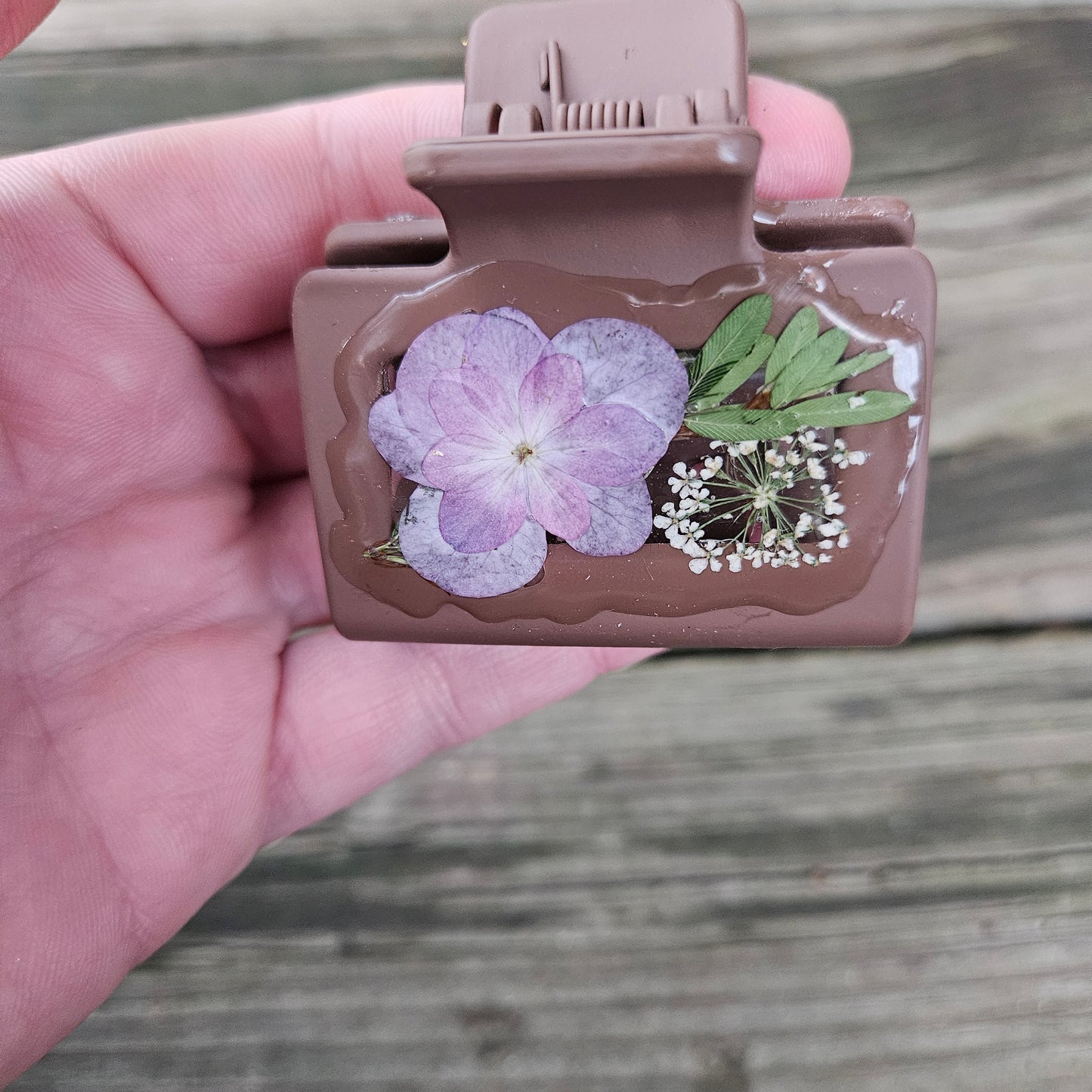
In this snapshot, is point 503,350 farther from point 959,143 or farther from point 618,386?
point 959,143

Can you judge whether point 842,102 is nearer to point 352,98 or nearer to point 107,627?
point 352,98

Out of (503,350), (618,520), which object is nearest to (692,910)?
(618,520)

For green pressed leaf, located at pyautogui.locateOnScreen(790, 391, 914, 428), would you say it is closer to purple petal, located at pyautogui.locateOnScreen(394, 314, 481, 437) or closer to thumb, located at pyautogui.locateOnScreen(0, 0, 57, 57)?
purple petal, located at pyautogui.locateOnScreen(394, 314, 481, 437)

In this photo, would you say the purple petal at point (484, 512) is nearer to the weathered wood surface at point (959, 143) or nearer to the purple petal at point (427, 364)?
the purple petal at point (427, 364)

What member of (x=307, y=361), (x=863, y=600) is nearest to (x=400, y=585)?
(x=307, y=361)

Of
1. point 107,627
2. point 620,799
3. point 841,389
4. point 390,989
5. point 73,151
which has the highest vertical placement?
point 73,151

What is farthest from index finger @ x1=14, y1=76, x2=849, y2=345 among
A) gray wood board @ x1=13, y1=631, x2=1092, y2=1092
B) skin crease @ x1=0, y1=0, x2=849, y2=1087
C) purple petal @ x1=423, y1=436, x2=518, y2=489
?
gray wood board @ x1=13, y1=631, x2=1092, y2=1092

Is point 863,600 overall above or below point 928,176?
below

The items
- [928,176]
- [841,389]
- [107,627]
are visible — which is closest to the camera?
[841,389]
